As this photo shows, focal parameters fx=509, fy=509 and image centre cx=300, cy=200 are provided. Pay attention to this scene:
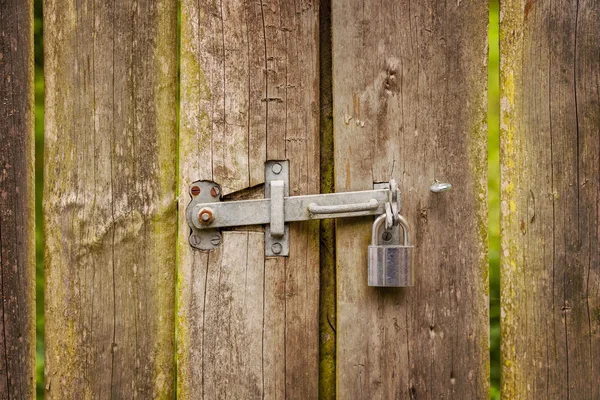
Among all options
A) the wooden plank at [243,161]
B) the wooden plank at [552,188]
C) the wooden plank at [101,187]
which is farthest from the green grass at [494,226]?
the wooden plank at [101,187]

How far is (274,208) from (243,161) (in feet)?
0.45

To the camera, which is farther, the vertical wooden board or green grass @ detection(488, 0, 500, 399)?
green grass @ detection(488, 0, 500, 399)

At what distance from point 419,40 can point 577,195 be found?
1.80 feet

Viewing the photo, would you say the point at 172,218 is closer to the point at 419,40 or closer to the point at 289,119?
the point at 289,119

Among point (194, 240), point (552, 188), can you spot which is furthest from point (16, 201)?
point (552, 188)

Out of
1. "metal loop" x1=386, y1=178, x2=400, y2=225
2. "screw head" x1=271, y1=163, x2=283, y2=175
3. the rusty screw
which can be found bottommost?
the rusty screw

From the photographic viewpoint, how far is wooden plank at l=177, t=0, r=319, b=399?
4.00ft

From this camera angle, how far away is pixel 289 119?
1.24 meters

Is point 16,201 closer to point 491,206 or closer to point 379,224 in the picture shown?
point 379,224

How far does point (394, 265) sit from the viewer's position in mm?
1149

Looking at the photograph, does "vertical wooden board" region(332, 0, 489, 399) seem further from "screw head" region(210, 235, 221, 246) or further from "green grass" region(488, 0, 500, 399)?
"green grass" region(488, 0, 500, 399)

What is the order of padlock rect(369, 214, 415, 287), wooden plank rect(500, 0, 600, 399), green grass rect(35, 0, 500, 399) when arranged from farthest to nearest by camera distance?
green grass rect(35, 0, 500, 399) < wooden plank rect(500, 0, 600, 399) < padlock rect(369, 214, 415, 287)

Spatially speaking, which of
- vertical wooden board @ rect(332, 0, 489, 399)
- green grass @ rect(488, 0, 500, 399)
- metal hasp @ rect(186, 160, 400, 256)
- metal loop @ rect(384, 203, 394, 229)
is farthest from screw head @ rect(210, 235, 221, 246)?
green grass @ rect(488, 0, 500, 399)

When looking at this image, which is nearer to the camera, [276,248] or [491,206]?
[276,248]
